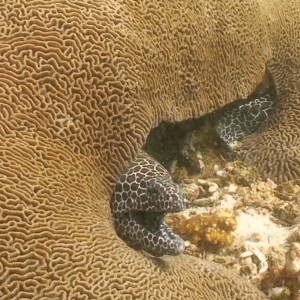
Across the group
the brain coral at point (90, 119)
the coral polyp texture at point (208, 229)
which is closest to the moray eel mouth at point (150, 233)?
the brain coral at point (90, 119)

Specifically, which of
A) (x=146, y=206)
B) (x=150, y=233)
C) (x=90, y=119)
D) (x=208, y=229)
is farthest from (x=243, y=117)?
(x=90, y=119)

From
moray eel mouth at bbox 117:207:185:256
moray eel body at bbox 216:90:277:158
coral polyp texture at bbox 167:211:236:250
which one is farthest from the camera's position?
moray eel body at bbox 216:90:277:158

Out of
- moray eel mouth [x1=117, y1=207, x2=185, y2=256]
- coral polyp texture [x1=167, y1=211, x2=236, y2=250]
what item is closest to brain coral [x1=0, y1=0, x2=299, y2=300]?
moray eel mouth [x1=117, y1=207, x2=185, y2=256]

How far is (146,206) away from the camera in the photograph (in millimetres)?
3705

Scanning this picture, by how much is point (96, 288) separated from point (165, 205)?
0.92 m

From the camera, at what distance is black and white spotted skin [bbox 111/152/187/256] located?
3521mm

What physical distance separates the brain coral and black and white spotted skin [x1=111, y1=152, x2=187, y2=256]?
0.16m

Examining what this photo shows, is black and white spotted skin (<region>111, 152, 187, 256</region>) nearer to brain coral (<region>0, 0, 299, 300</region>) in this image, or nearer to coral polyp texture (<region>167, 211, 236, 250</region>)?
brain coral (<region>0, 0, 299, 300</region>)

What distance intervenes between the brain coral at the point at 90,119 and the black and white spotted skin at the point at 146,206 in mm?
157

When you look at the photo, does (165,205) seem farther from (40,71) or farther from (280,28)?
(280,28)

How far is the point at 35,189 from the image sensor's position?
3.06 metres

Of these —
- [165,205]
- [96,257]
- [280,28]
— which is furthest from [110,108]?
Answer: [280,28]

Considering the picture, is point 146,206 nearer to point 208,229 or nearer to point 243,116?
point 208,229

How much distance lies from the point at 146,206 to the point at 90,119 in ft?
2.59
